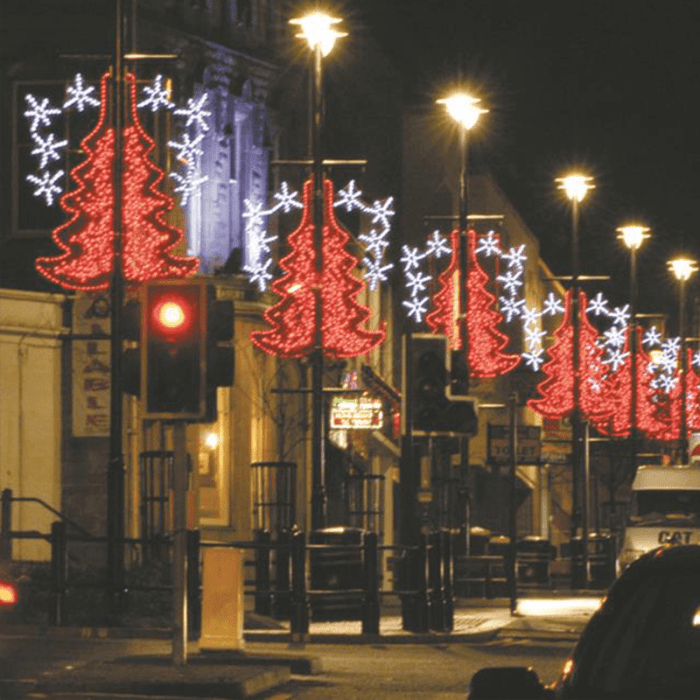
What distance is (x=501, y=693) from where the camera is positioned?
23.7ft

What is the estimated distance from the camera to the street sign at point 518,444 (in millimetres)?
39062

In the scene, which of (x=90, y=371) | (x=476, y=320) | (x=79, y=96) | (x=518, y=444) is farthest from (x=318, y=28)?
(x=476, y=320)

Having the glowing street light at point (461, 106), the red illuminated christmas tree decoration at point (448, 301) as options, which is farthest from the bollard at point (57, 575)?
the red illuminated christmas tree decoration at point (448, 301)

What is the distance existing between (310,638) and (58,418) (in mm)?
9865

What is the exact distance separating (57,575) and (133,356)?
23.0ft

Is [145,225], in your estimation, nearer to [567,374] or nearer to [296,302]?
[296,302]

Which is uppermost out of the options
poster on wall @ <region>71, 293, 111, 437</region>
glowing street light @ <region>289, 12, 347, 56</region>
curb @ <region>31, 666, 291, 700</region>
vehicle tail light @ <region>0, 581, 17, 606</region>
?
glowing street light @ <region>289, 12, 347, 56</region>

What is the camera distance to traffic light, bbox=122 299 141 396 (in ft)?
63.7

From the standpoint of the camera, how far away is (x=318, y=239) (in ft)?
107

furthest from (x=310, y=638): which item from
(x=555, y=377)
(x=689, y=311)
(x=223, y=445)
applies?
(x=689, y=311)

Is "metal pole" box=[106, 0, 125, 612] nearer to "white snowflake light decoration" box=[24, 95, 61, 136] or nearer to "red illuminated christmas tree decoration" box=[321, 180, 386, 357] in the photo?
"red illuminated christmas tree decoration" box=[321, 180, 386, 357]

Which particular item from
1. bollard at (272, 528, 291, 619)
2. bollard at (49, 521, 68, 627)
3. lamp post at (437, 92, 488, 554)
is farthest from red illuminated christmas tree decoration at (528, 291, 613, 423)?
bollard at (49, 521, 68, 627)

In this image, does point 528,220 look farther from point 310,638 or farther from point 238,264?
point 310,638

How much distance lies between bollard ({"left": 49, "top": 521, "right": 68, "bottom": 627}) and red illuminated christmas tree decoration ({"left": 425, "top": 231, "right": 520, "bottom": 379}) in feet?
60.1
